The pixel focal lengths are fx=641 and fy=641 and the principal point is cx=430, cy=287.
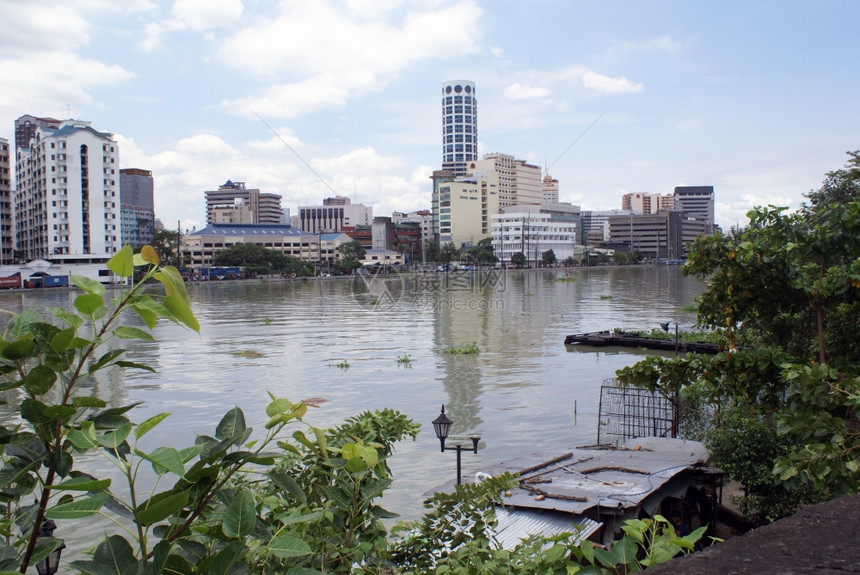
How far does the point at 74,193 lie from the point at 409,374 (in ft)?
195

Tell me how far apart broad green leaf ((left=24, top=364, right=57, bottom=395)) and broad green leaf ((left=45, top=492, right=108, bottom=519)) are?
0.78ft

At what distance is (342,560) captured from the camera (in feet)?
6.70

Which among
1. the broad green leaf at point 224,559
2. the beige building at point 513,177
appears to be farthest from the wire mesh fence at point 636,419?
the beige building at point 513,177

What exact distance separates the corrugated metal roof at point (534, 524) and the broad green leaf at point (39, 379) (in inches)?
199

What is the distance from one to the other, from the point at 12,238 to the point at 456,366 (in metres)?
72.7

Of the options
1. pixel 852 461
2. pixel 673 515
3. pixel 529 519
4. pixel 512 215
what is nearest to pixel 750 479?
pixel 673 515

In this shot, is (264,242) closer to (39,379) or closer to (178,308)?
(39,379)

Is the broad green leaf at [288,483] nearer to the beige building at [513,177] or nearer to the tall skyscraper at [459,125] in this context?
the beige building at [513,177]

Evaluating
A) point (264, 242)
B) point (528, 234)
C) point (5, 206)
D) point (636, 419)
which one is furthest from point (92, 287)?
point (528, 234)

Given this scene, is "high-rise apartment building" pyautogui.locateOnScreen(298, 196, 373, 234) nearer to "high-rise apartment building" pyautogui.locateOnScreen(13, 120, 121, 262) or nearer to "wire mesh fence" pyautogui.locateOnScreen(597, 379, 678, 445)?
"high-rise apartment building" pyautogui.locateOnScreen(13, 120, 121, 262)

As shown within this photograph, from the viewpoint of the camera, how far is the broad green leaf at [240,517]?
52.7 inches

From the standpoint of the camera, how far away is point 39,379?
127cm

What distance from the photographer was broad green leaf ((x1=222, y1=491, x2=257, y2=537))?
4.39 feet

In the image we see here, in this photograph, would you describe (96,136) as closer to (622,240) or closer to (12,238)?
(12,238)
